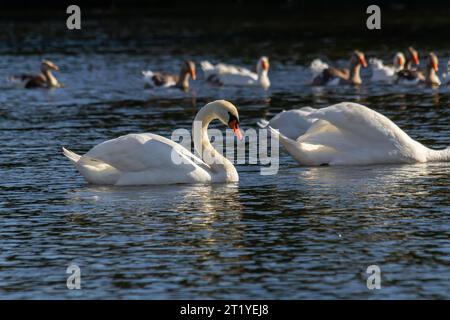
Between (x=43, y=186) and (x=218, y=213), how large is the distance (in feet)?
13.6

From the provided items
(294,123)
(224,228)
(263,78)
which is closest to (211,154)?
(224,228)

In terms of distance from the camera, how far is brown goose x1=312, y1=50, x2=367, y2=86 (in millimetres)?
42250

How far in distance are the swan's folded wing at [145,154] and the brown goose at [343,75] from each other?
71.5ft

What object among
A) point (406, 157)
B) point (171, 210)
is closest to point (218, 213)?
point (171, 210)

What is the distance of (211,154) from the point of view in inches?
836

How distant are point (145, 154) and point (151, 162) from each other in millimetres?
183

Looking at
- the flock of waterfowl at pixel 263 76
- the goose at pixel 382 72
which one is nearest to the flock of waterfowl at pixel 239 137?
the flock of waterfowl at pixel 263 76

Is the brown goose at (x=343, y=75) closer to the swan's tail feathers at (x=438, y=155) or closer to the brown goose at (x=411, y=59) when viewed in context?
the brown goose at (x=411, y=59)

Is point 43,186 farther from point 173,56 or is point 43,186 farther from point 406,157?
point 173,56

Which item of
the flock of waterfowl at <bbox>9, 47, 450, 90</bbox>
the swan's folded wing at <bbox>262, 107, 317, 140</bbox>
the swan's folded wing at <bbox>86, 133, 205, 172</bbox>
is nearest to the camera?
the swan's folded wing at <bbox>86, 133, 205, 172</bbox>

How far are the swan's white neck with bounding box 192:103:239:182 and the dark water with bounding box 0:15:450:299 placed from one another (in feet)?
0.68

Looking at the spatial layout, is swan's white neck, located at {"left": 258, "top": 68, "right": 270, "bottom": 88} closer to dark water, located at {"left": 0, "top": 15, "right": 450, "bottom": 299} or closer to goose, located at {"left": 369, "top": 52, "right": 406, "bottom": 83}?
goose, located at {"left": 369, "top": 52, "right": 406, "bottom": 83}

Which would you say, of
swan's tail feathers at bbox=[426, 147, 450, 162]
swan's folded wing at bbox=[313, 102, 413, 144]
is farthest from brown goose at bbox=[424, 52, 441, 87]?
swan's folded wing at bbox=[313, 102, 413, 144]

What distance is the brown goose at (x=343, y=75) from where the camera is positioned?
42.2 meters
